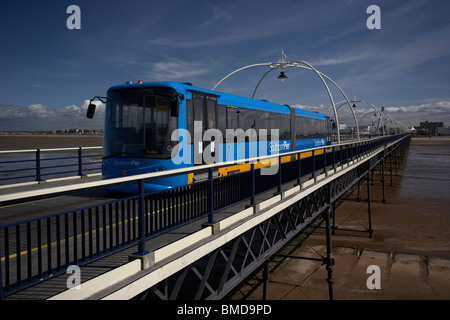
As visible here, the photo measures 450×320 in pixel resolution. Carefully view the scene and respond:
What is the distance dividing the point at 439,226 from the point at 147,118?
1912cm

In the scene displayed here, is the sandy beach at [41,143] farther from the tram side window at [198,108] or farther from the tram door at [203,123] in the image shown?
the tram side window at [198,108]

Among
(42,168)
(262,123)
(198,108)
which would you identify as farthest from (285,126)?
(42,168)

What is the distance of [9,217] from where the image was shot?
26.8 feet

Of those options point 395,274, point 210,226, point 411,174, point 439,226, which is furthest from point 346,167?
point 411,174

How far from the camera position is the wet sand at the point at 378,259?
1341 cm

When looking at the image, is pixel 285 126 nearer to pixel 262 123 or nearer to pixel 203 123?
pixel 262 123

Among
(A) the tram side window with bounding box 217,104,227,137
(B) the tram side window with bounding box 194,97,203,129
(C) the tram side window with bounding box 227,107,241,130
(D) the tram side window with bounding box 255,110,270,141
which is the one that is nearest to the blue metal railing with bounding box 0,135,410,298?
(B) the tram side window with bounding box 194,97,203,129

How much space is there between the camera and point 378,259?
656 inches

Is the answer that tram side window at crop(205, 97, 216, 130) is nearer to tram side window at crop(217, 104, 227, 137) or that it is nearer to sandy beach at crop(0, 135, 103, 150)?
tram side window at crop(217, 104, 227, 137)

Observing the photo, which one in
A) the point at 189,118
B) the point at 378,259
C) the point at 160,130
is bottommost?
the point at 378,259

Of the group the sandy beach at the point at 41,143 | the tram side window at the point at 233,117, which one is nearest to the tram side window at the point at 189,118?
the tram side window at the point at 233,117

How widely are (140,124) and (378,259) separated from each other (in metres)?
12.3

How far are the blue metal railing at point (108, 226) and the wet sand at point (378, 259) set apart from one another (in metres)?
6.16
